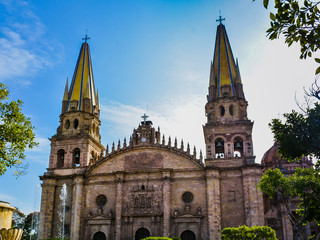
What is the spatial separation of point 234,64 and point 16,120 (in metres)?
26.3

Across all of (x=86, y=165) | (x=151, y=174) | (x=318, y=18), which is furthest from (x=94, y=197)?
(x=318, y=18)

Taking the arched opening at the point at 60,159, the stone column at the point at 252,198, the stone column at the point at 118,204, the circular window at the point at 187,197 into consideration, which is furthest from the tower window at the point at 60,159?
the stone column at the point at 252,198

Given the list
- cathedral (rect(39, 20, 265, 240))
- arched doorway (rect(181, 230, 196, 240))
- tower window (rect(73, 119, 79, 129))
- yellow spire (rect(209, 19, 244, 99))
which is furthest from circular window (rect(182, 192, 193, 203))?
tower window (rect(73, 119, 79, 129))

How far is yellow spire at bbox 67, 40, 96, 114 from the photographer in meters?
37.7

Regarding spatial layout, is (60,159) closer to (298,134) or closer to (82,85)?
(82,85)

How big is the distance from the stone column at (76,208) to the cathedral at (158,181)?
86 millimetres

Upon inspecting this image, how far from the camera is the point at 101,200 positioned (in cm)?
3312

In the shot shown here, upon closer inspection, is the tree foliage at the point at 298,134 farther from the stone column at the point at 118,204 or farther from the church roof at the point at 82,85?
the church roof at the point at 82,85

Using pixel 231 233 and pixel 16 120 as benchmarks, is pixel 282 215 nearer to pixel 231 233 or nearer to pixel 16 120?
pixel 231 233

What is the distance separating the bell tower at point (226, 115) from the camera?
32.5 metres

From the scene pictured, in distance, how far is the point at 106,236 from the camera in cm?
3162

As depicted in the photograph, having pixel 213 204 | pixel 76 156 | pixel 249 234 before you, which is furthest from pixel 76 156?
pixel 249 234

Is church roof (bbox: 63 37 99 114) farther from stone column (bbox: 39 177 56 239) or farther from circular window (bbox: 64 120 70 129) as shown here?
stone column (bbox: 39 177 56 239)

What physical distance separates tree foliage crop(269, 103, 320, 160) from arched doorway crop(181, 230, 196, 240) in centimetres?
1630
